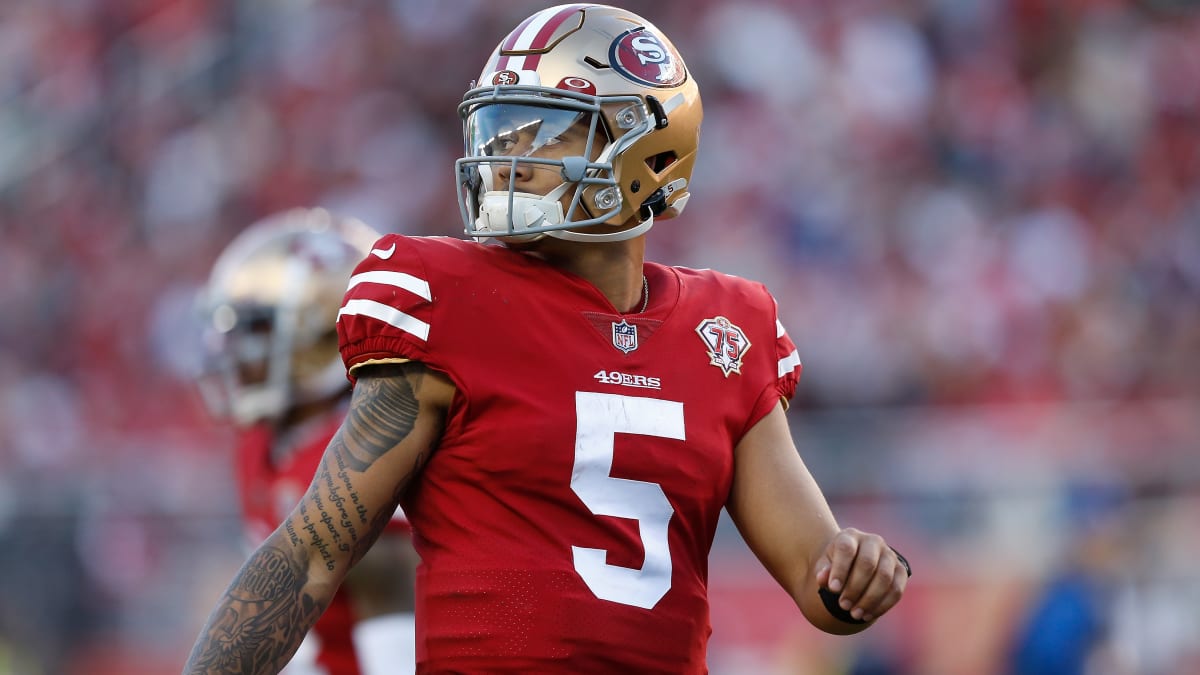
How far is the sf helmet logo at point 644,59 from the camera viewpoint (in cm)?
276

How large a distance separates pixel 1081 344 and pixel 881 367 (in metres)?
1.07

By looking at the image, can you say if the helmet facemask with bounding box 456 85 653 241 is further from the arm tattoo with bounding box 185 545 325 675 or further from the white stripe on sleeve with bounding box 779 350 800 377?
the arm tattoo with bounding box 185 545 325 675

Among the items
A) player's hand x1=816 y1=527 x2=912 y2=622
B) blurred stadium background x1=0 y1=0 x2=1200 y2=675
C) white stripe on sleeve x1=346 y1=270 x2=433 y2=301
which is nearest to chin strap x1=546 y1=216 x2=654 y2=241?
white stripe on sleeve x1=346 y1=270 x2=433 y2=301

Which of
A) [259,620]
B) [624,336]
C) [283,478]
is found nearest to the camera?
[259,620]

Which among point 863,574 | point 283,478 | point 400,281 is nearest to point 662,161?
point 400,281

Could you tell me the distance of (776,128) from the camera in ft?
33.8

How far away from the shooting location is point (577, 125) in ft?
8.80

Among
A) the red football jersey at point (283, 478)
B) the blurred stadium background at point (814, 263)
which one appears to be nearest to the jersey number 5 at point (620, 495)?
the red football jersey at point (283, 478)

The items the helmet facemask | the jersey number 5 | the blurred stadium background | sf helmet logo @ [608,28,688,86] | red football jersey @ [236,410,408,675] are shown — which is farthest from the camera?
the blurred stadium background

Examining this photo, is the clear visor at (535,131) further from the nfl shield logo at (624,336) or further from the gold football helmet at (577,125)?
the nfl shield logo at (624,336)

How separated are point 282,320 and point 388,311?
198 centimetres

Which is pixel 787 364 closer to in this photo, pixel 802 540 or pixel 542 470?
pixel 802 540

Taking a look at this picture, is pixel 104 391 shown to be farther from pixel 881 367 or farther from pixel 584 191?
pixel 584 191

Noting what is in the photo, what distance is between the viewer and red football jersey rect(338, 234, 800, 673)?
2.47 m
